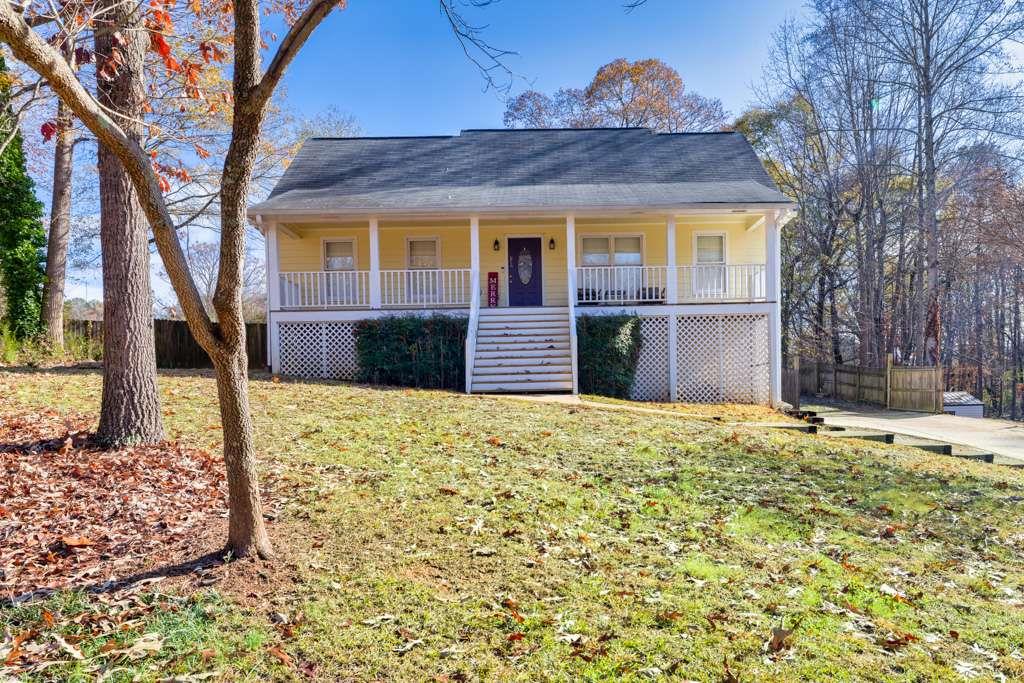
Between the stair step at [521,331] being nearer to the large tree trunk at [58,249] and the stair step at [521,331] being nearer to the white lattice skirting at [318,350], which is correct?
the white lattice skirting at [318,350]

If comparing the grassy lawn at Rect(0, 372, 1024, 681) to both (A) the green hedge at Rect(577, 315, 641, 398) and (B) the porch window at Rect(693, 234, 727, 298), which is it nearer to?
(A) the green hedge at Rect(577, 315, 641, 398)

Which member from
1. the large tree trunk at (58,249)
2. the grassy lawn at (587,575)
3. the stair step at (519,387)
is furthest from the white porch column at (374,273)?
the large tree trunk at (58,249)

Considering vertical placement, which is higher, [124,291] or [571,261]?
Answer: [571,261]

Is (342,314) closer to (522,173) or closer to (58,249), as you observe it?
(522,173)

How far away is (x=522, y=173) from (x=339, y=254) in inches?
225

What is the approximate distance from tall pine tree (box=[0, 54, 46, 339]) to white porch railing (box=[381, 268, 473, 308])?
27.9 feet

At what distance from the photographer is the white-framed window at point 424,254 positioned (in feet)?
53.3

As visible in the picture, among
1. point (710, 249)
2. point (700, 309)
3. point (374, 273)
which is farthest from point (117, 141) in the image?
point (710, 249)

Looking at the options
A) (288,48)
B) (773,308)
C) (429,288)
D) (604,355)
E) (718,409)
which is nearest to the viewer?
(288,48)

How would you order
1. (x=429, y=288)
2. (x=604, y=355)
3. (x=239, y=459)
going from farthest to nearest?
1. (x=429, y=288)
2. (x=604, y=355)
3. (x=239, y=459)

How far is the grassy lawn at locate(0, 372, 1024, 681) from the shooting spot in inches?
111

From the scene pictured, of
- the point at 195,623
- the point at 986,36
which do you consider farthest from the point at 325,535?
the point at 986,36

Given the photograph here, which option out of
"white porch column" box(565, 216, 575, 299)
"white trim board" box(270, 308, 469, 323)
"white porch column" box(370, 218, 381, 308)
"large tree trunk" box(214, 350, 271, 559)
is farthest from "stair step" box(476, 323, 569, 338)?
"large tree trunk" box(214, 350, 271, 559)

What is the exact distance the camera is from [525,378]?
464 inches
